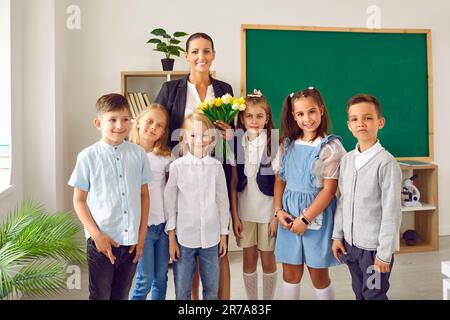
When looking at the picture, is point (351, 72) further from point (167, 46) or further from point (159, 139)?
point (159, 139)

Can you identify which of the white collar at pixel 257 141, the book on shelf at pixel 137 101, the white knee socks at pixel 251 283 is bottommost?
the white knee socks at pixel 251 283

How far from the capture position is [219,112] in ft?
6.81

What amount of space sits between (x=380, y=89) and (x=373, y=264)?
2.70 metres

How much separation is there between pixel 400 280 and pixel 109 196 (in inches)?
93.5

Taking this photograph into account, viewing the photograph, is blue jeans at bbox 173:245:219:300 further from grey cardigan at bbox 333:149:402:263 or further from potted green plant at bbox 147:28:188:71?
potted green plant at bbox 147:28:188:71

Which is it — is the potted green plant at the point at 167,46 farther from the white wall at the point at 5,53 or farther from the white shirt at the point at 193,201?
the white shirt at the point at 193,201

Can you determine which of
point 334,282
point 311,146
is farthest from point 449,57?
point 311,146

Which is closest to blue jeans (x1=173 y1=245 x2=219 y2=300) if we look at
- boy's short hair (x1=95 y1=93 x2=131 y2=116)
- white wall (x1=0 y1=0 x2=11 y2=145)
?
boy's short hair (x1=95 y1=93 x2=131 y2=116)

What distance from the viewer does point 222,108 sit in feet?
6.80

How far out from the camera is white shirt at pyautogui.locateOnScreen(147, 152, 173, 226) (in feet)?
6.64

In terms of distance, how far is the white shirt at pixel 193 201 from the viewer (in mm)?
1986

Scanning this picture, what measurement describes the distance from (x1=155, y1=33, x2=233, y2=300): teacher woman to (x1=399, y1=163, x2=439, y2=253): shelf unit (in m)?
2.29

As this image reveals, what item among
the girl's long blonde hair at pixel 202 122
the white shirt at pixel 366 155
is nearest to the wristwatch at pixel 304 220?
the white shirt at pixel 366 155

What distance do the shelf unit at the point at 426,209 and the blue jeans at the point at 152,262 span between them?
8.46 ft
